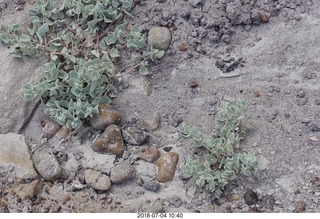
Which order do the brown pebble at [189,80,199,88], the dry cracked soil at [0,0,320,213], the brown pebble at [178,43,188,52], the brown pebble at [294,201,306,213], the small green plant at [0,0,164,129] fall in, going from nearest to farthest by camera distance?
the brown pebble at [294,201,306,213]
the dry cracked soil at [0,0,320,213]
the small green plant at [0,0,164,129]
the brown pebble at [189,80,199,88]
the brown pebble at [178,43,188,52]

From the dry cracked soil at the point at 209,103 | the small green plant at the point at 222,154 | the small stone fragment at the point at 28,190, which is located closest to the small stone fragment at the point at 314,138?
the dry cracked soil at the point at 209,103

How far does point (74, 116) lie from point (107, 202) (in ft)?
1.92

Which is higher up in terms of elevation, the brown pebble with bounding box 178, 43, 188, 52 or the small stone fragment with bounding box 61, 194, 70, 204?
the brown pebble with bounding box 178, 43, 188, 52

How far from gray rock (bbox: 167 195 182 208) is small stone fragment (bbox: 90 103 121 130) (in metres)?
0.61

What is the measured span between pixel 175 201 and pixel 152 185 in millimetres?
168

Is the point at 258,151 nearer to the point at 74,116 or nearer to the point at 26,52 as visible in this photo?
the point at 74,116

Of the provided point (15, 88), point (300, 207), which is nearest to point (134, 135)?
point (15, 88)

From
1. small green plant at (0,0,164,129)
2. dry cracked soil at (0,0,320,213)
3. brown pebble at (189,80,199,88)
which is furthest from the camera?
brown pebble at (189,80,199,88)

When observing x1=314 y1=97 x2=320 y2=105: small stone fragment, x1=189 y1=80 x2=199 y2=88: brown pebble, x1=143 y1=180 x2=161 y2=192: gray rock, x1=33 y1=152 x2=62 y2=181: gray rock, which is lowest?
x1=143 y1=180 x2=161 y2=192: gray rock

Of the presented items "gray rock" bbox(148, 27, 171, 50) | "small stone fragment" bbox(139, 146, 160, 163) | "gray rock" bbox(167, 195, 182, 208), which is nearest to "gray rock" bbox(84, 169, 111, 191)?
"small stone fragment" bbox(139, 146, 160, 163)

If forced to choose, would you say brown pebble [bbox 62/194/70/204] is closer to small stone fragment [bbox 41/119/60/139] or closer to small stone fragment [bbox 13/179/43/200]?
small stone fragment [bbox 13/179/43/200]

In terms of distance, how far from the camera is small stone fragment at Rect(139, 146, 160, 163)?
377cm

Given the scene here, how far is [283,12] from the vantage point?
420cm

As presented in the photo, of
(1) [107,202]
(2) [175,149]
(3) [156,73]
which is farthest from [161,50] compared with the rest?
(1) [107,202]
